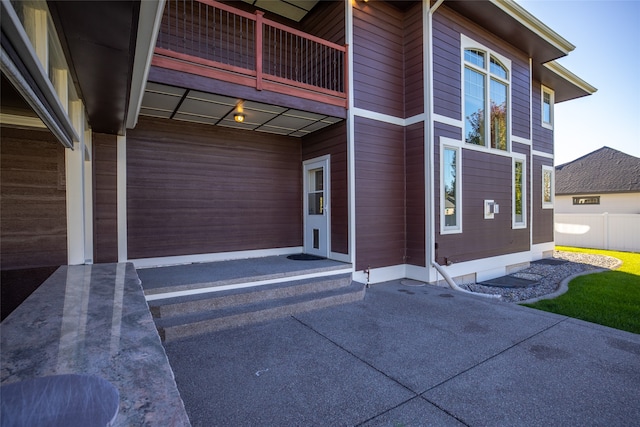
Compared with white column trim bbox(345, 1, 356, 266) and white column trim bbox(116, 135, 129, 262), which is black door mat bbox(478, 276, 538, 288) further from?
white column trim bbox(116, 135, 129, 262)

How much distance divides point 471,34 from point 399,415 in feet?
23.7

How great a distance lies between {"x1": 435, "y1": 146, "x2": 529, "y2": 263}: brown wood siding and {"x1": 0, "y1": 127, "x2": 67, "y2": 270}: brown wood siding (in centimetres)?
554

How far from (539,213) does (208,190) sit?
9366 mm

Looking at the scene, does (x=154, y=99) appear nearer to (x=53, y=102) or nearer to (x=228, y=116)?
(x=228, y=116)

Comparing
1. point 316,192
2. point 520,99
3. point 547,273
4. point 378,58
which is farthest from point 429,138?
point 547,273

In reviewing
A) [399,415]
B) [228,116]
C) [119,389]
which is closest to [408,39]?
[228,116]

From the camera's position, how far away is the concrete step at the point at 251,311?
3123mm

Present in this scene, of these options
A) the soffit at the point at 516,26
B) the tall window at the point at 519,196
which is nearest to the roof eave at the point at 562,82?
the soffit at the point at 516,26

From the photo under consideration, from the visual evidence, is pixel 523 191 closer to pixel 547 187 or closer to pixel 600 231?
pixel 547 187

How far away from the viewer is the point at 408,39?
579 cm

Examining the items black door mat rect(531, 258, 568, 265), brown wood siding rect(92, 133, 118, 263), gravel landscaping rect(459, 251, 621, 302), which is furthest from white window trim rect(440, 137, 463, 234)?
brown wood siding rect(92, 133, 118, 263)

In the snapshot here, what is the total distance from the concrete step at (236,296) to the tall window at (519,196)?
557 centimetres

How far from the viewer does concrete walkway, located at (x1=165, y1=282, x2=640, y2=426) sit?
6.54 ft

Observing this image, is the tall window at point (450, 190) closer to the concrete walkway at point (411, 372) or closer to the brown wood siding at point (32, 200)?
the concrete walkway at point (411, 372)
